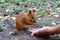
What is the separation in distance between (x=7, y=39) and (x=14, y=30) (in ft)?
0.77

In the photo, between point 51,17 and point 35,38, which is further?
point 51,17

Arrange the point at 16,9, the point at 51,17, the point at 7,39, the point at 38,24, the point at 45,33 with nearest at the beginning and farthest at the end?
the point at 45,33 → the point at 7,39 → the point at 38,24 → the point at 51,17 → the point at 16,9

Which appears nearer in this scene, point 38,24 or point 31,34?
point 31,34

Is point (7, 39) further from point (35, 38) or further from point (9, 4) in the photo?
point (9, 4)

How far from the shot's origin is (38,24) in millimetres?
4344

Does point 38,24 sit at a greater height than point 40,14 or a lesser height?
lesser

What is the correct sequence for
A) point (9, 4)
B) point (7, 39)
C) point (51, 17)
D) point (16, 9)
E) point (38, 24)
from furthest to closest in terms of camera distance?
point (9, 4) → point (16, 9) → point (51, 17) → point (38, 24) → point (7, 39)

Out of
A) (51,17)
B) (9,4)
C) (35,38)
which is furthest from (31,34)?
(9,4)

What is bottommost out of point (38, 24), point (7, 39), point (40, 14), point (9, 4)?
point (7, 39)

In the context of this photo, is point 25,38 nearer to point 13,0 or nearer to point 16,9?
point 16,9

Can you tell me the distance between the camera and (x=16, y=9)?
567cm

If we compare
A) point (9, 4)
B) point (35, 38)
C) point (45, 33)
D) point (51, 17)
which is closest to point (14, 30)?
point (35, 38)

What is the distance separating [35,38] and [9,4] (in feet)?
9.49

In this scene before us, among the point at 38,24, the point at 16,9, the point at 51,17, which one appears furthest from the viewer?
the point at 16,9
